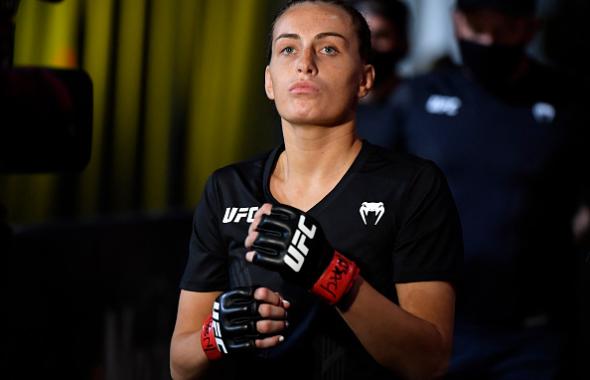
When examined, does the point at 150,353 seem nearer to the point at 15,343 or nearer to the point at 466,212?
the point at 15,343

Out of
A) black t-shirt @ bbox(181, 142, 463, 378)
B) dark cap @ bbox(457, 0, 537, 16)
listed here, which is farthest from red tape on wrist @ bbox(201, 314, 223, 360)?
dark cap @ bbox(457, 0, 537, 16)

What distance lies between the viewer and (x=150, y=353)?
3.38 metres

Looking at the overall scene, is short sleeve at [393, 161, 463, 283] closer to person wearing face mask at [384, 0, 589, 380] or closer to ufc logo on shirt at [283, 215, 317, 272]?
ufc logo on shirt at [283, 215, 317, 272]

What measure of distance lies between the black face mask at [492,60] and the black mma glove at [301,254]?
1.54m

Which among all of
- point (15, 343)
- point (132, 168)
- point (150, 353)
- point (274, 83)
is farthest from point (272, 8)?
point (274, 83)

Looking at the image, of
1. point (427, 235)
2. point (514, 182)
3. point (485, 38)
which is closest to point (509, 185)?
point (514, 182)

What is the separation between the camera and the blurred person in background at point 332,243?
1466mm

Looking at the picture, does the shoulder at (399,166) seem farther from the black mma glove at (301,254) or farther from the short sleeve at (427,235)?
the black mma glove at (301,254)

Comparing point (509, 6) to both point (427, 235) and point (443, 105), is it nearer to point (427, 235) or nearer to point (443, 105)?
point (443, 105)

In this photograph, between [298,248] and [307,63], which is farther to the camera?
[307,63]

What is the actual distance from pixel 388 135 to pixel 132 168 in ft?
4.25

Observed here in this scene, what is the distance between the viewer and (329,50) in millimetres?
1576

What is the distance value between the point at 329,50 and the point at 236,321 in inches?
20.3

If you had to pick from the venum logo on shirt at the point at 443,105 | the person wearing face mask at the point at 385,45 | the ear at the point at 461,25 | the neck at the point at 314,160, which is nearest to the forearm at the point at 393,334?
the neck at the point at 314,160
